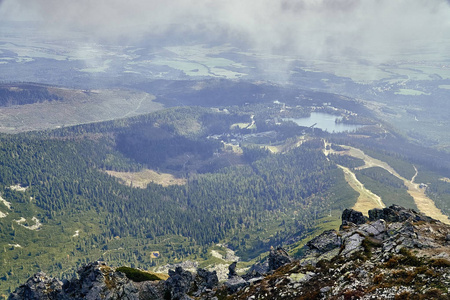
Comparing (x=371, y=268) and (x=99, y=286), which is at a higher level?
(x=371, y=268)

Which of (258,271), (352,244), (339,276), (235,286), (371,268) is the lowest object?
(258,271)

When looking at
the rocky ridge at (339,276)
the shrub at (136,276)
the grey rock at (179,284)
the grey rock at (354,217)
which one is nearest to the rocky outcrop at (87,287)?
the rocky ridge at (339,276)

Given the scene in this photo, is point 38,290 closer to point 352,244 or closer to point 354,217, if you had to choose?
point 352,244

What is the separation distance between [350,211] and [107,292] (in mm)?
45822

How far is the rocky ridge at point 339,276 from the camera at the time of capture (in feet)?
126

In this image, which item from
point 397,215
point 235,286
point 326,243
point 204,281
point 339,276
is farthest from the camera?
point 204,281

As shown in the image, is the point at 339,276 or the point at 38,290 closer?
the point at 339,276

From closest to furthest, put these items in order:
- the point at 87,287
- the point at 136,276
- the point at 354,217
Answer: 1. the point at 87,287
2. the point at 136,276
3. the point at 354,217

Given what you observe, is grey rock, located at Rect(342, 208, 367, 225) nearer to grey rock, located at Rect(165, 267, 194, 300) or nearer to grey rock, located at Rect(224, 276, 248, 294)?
grey rock, located at Rect(224, 276, 248, 294)

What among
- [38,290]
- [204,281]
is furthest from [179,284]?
[38,290]

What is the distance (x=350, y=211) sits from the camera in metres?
74.5

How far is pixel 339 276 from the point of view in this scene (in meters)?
44.9

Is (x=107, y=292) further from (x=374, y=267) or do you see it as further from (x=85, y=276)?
(x=374, y=267)

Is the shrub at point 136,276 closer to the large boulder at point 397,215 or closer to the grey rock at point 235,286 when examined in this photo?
the grey rock at point 235,286
